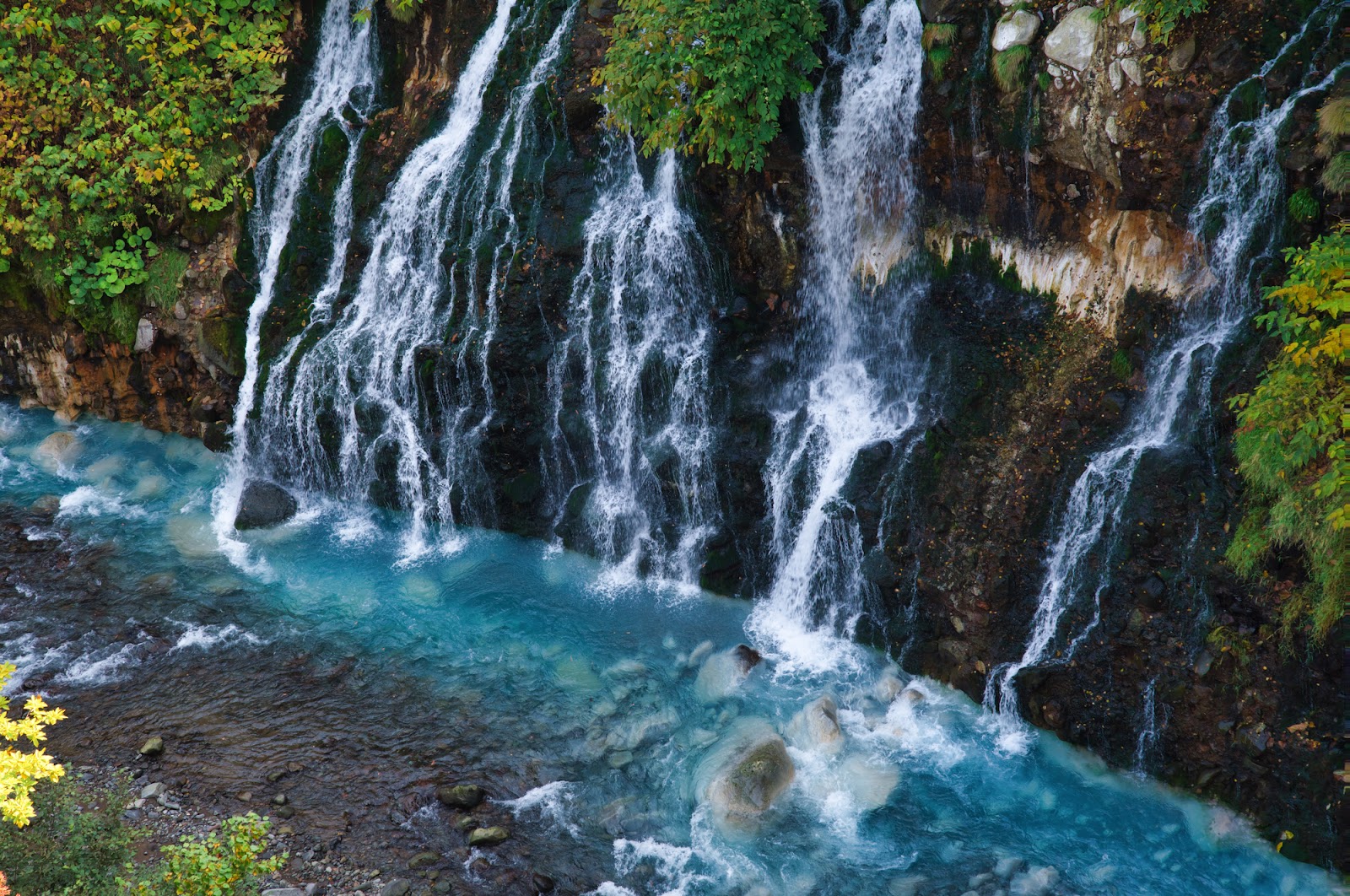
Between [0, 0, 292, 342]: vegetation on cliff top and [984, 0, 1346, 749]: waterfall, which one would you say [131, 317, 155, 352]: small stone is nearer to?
[0, 0, 292, 342]: vegetation on cliff top

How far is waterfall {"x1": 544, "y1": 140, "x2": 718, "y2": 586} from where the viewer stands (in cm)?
1301

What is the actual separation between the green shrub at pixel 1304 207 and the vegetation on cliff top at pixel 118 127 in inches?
553

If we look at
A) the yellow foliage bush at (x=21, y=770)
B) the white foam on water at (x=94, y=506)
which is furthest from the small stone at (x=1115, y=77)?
the white foam on water at (x=94, y=506)

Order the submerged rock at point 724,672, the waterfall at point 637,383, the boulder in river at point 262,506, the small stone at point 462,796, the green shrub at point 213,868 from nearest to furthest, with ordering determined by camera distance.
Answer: the green shrub at point 213,868 < the small stone at point 462,796 < the submerged rock at point 724,672 < the waterfall at point 637,383 < the boulder in river at point 262,506

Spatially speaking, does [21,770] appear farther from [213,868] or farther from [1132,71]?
[1132,71]

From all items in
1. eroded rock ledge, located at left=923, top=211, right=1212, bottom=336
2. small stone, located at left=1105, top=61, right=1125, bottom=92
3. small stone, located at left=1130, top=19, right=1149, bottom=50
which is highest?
A: small stone, located at left=1130, top=19, right=1149, bottom=50

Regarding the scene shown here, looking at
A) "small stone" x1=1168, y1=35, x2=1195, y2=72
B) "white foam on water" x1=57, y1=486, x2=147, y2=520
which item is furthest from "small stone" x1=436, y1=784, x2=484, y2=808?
"small stone" x1=1168, y1=35, x2=1195, y2=72

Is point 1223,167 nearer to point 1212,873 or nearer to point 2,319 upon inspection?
point 1212,873

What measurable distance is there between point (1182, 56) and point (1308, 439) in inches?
155

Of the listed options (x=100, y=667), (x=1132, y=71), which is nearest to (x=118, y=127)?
(x=100, y=667)

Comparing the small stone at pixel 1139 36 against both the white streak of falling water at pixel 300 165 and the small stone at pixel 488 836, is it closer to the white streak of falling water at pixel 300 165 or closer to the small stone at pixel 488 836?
the small stone at pixel 488 836

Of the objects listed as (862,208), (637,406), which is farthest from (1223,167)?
(637,406)

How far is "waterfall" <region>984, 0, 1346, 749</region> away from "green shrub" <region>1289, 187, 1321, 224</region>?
0.13 meters

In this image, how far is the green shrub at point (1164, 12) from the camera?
30.6 ft
